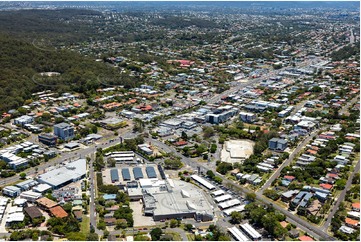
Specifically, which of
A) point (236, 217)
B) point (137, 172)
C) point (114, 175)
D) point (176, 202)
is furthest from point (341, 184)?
point (114, 175)

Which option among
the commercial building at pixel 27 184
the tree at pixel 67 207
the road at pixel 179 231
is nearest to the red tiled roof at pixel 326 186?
the road at pixel 179 231

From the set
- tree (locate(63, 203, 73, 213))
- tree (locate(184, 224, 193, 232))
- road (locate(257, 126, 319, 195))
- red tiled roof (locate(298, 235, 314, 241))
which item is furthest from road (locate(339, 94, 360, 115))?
tree (locate(63, 203, 73, 213))

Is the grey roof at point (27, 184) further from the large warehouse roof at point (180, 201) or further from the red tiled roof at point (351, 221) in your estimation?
the red tiled roof at point (351, 221)

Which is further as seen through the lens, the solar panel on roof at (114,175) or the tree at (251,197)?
the solar panel on roof at (114,175)

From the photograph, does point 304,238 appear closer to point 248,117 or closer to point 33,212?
point 33,212

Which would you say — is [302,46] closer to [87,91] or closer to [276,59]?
[276,59]
